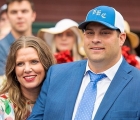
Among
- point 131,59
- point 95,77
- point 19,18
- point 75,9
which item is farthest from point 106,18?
point 75,9

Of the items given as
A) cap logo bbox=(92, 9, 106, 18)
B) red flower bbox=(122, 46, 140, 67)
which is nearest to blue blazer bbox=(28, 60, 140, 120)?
cap logo bbox=(92, 9, 106, 18)

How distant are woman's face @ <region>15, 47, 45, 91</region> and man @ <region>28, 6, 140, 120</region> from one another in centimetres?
49

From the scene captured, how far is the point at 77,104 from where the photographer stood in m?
4.34

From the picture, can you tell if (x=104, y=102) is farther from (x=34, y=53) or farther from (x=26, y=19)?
(x=26, y=19)

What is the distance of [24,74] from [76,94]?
772mm

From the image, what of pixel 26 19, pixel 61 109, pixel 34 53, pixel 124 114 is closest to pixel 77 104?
pixel 61 109

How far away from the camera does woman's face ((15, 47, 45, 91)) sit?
194 inches

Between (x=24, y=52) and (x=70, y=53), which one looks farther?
(x=70, y=53)

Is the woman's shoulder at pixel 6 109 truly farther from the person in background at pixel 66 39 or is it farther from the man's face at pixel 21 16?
the man's face at pixel 21 16

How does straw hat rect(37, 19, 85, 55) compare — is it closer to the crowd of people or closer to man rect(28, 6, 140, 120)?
the crowd of people

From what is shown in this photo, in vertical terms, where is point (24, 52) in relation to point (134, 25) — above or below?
above

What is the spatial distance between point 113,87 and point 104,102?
0.14m

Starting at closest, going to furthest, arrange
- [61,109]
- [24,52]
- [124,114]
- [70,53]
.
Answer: [124,114]
[61,109]
[24,52]
[70,53]

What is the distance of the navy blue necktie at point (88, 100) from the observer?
4.25 metres
